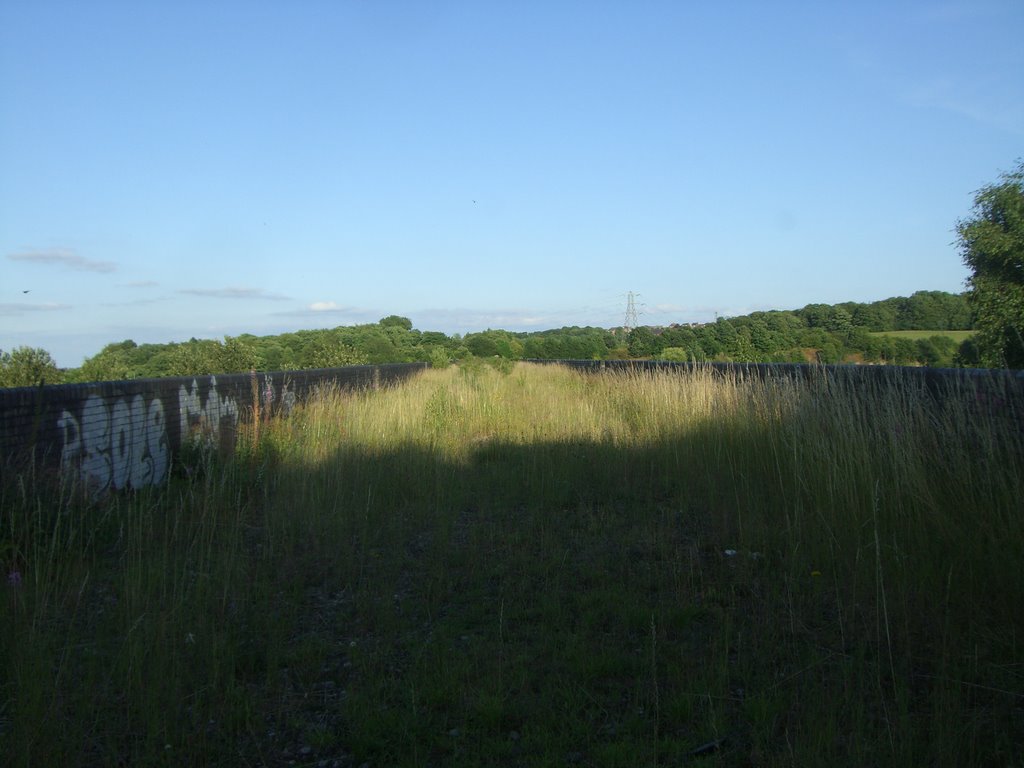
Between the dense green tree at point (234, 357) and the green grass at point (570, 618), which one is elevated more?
the dense green tree at point (234, 357)

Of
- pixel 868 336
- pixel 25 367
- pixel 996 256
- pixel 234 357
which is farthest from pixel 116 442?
pixel 996 256

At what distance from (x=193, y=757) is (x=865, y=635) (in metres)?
3.25

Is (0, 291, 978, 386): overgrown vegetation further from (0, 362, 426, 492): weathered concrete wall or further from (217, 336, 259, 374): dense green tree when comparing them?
(0, 362, 426, 492): weathered concrete wall

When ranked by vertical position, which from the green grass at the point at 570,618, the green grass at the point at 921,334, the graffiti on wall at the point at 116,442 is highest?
the green grass at the point at 921,334

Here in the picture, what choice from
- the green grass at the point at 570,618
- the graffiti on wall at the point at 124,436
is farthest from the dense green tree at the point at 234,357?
the green grass at the point at 570,618

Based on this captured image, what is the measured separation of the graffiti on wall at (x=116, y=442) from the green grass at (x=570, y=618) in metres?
0.62

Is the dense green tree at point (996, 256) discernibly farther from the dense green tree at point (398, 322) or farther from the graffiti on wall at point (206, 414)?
the dense green tree at point (398, 322)

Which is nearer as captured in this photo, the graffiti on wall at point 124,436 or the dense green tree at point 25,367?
the graffiti on wall at point 124,436

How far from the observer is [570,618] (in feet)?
13.3

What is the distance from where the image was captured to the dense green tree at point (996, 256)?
16.5m

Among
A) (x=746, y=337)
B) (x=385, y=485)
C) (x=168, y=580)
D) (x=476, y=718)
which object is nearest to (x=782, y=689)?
(x=476, y=718)

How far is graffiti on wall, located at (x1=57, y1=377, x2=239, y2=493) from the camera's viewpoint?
270 inches

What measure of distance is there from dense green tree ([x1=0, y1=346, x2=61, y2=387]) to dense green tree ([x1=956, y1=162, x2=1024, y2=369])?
61.1 feet

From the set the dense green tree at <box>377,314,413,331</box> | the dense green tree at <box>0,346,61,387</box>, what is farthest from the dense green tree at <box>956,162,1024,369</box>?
the dense green tree at <box>377,314,413,331</box>
